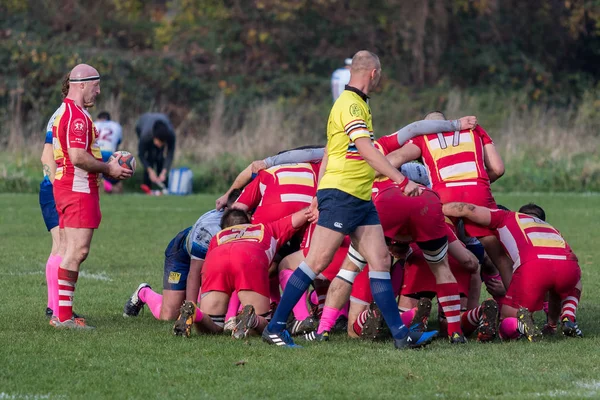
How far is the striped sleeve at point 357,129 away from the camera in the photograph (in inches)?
261

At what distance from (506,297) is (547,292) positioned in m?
0.28

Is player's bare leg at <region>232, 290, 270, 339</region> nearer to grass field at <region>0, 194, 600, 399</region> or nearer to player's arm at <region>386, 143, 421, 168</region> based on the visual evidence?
grass field at <region>0, 194, 600, 399</region>

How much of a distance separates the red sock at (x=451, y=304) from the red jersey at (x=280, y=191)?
1.41 metres

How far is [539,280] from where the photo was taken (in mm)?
7207

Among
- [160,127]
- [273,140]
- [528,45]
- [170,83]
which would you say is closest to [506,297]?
[160,127]

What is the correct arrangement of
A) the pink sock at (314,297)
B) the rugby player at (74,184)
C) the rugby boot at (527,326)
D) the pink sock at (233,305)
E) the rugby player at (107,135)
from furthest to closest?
the rugby player at (107,135)
the pink sock at (314,297)
the pink sock at (233,305)
the rugby player at (74,184)
the rugby boot at (527,326)

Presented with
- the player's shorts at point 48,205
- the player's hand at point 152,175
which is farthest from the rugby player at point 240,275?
the player's hand at point 152,175

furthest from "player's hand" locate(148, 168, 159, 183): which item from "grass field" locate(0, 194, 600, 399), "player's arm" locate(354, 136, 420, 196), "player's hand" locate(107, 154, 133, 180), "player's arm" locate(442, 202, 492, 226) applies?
"player's arm" locate(354, 136, 420, 196)

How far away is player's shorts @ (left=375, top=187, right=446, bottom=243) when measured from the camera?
7.00m

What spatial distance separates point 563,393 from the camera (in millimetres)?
5531

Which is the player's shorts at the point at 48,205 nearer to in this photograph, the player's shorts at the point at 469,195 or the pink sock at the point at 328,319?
the pink sock at the point at 328,319

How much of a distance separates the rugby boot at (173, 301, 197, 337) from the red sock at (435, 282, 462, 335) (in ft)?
5.33

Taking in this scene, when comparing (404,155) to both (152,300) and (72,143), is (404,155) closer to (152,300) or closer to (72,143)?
(152,300)

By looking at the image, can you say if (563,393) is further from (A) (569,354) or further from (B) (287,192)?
(B) (287,192)
